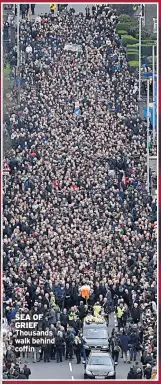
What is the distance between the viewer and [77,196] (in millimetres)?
84250

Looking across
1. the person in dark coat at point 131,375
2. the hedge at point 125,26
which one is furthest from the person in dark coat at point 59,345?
the hedge at point 125,26

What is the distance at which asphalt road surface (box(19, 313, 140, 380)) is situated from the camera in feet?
211

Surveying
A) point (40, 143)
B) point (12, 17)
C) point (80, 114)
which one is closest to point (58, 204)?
point (40, 143)

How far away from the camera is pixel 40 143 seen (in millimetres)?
92438

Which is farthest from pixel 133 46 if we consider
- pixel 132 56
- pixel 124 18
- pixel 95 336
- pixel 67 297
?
pixel 95 336

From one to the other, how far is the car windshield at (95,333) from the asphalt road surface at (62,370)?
0.89 m

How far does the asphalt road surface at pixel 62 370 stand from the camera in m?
64.4

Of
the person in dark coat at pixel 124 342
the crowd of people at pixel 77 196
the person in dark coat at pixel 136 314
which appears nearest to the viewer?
the person in dark coat at pixel 124 342

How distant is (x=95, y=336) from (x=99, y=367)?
3.51m

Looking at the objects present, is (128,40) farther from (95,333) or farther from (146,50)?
(95,333)

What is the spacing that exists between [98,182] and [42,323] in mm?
21266

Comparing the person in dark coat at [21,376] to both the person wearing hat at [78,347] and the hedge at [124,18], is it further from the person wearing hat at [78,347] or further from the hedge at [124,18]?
the hedge at [124,18]

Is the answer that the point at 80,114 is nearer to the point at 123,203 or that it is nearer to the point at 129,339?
the point at 123,203

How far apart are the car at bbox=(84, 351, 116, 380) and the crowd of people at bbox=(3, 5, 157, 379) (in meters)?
1.03
